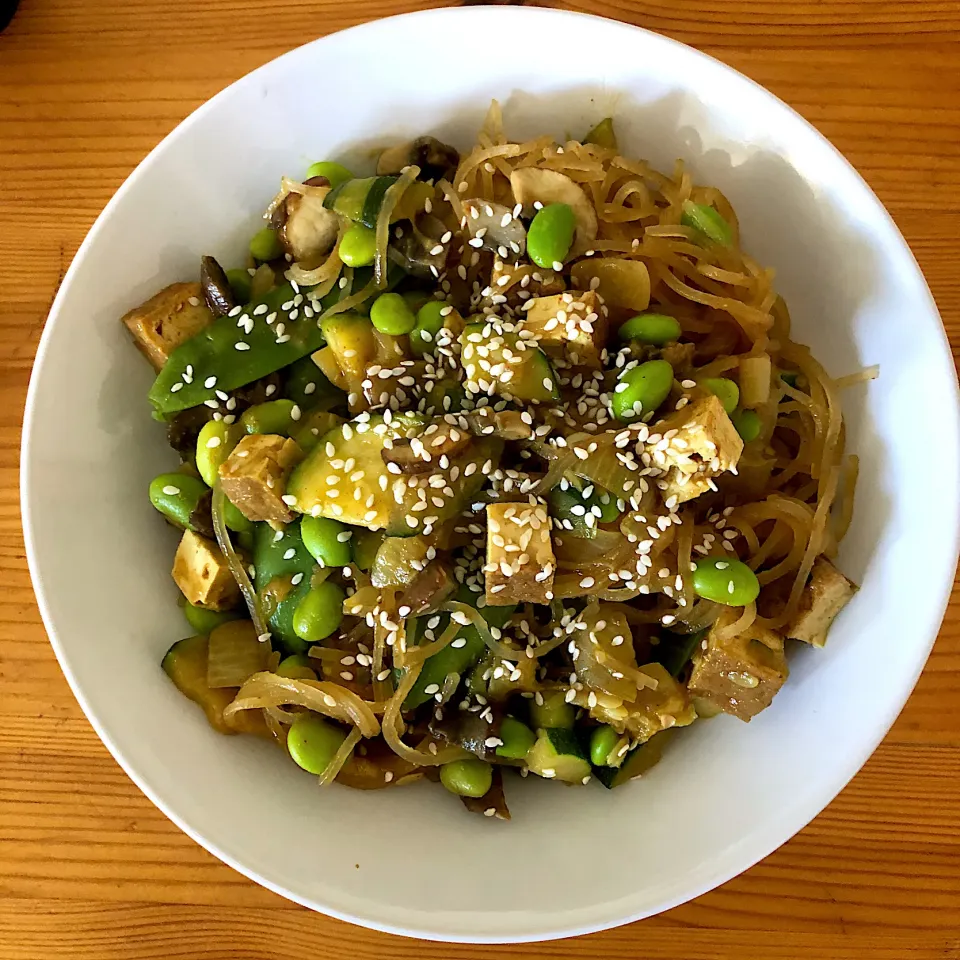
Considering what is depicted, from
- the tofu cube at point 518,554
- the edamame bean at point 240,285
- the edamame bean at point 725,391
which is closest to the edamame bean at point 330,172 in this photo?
the edamame bean at point 240,285

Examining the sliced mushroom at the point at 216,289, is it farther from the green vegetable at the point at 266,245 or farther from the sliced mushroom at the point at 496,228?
the sliced mushroom at the point at 496,228

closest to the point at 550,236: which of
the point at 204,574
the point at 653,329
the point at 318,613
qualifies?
the point at 653,329

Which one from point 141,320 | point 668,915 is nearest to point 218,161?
point 141,320

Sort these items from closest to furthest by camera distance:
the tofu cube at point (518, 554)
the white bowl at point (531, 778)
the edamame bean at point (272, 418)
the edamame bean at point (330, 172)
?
1. the tofu cube at point (518, 554)
2. the white bowl at point (531, 778)
3. the edamame bean at point (272, 418)
4. the edamame bean at point (330, 172)

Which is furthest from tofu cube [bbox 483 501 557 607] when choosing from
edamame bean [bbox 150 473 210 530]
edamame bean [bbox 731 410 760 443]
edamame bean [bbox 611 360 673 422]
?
edamame bean [bbox 150 473 210 530]

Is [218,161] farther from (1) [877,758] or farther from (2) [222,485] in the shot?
(1) [877,758]

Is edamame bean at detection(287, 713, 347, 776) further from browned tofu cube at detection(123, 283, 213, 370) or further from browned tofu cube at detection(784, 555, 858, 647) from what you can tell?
Result: browned tofu cube at detection(784, 555, 858, 647)

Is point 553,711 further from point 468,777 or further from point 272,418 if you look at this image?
point 272,418
